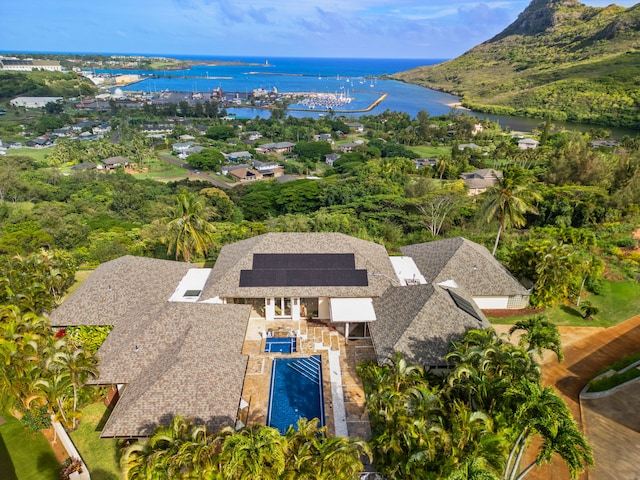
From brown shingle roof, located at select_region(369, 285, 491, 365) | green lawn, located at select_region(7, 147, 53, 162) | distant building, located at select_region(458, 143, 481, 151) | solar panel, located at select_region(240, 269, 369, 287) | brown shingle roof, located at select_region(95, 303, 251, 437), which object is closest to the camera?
brown shingle roof, located at select_region(95, 303, 251, 437)

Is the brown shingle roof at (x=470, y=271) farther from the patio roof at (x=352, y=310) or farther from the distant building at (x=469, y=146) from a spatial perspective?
the distant building at (x=469, y=146)

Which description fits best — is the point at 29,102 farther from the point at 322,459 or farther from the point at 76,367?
the point at 322,459

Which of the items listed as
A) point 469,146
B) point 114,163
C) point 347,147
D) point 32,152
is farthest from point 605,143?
point 32,152

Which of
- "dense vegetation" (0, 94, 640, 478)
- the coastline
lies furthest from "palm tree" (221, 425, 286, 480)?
the coastline

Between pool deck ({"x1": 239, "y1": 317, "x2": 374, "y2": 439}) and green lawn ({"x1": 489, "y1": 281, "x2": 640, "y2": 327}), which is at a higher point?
green lawn ({"x1": 489, "y1": 281, "x2": 640, "y2": 327})

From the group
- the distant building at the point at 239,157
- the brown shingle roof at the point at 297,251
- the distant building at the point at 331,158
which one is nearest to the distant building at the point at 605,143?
the distant building at the point at 331,158

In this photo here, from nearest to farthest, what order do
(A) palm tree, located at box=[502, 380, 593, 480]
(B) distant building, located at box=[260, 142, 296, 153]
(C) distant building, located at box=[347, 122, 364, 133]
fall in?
(A) palm tree, located at box=[502, 380, 593, 480] < (B) distant building, located at box=[260, 142, 296, 153] < (C) distant building, located at box=[347, 122, 364, 133]

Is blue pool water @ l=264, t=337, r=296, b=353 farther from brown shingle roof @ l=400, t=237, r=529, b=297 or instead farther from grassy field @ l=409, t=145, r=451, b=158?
grassy field @ l=409, t=145, r=451, b=158
